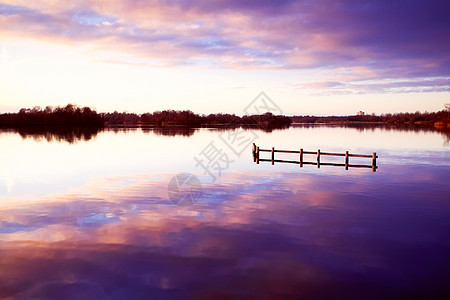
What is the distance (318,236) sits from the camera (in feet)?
42.3

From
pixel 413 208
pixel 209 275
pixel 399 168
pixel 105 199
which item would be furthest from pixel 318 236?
pixel 399 168

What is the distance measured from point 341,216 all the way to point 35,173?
26200 millimetres

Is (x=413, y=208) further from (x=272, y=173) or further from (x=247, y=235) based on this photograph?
(x=272, y=173)

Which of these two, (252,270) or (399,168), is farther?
(399,168)

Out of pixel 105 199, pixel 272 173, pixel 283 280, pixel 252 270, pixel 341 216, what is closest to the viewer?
pixel 283 280

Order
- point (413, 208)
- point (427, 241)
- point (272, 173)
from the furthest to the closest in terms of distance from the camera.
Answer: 1. point (272, 173)
2. point (413, 208)
3. point (427, 241)

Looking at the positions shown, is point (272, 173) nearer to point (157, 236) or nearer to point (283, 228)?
point (283, 228)

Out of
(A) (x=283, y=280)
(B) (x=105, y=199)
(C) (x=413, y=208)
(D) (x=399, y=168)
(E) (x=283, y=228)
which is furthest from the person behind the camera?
(D) (x=399, y=168)

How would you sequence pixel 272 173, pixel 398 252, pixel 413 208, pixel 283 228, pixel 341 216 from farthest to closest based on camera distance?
1. pixel 272 173
2. pixel 413 208
3. pixel 341 216
4. pixel 283 228
5. pixel 398 252

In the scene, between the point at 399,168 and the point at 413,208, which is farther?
the point at 399,168

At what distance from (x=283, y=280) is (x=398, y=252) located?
4784mm

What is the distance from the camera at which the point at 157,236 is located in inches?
506

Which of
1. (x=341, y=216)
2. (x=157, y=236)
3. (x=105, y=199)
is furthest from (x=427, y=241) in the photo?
(x=105, y=199)

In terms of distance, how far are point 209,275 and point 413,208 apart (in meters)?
12.7
